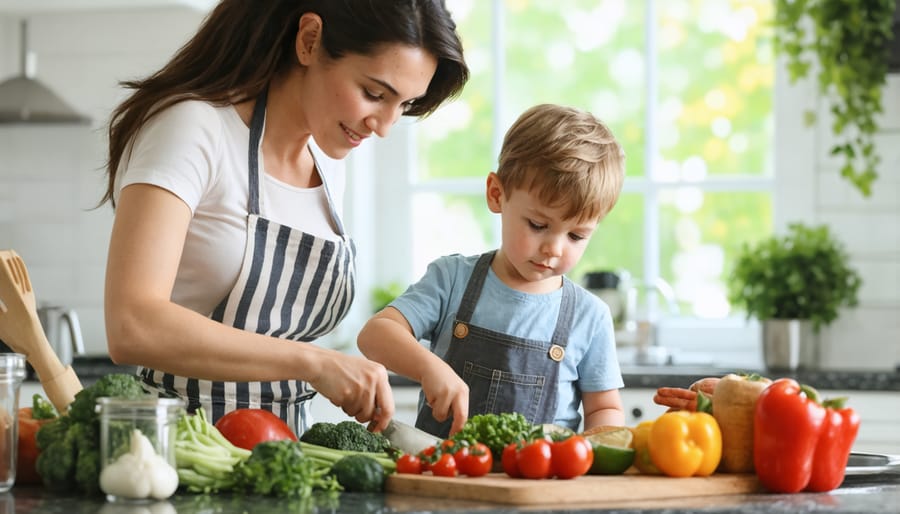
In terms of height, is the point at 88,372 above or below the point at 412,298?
below

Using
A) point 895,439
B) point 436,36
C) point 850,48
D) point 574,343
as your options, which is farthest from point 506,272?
point 850,48

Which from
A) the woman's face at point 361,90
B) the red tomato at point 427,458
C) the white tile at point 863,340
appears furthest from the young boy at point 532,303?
the white tile at point 863,340

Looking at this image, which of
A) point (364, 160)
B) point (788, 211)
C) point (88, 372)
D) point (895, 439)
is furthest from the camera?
point (364, 160)

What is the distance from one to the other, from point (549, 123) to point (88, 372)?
1.93 m

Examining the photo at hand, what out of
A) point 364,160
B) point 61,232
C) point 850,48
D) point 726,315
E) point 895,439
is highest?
point 850,48

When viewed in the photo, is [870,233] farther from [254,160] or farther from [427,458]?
[427,458]

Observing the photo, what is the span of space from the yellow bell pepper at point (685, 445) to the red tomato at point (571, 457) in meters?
0.10

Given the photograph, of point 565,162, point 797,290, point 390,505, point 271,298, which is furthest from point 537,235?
point 797,290

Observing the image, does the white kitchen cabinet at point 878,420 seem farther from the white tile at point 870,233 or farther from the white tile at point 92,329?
the white tile at point 92,329

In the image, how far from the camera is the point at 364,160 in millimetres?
4215

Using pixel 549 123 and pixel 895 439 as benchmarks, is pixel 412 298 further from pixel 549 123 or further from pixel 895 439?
pixel 895 439

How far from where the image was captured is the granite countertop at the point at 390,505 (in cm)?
129

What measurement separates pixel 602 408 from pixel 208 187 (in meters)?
0.77

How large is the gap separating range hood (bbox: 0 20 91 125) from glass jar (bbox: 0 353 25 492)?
246 cm
